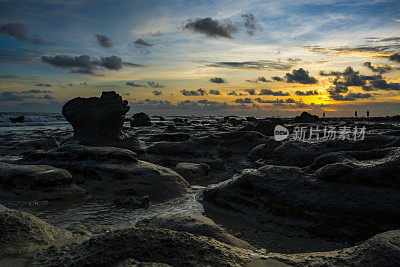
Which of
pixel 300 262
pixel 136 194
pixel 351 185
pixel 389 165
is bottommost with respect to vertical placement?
pixel 136 194

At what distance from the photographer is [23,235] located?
9.57ft

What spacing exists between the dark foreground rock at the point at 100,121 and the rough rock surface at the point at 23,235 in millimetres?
6723

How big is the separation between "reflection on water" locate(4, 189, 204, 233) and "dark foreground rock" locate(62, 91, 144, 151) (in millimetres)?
4976

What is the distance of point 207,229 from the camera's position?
10.7ft

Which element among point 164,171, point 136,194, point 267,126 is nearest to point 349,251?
point 136,194

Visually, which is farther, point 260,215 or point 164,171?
point 164,171

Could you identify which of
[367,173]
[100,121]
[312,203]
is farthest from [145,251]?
[100,121]

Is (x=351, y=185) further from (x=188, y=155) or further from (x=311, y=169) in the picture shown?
(x=188, y=155)

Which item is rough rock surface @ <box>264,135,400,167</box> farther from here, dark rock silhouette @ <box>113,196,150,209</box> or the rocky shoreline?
dark rock silhouette @ <box>113,196,150,209</box>

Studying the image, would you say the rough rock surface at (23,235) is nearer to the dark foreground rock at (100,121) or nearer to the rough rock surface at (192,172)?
the rough rock surface at (192,172)

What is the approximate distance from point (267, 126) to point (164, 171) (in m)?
10.6

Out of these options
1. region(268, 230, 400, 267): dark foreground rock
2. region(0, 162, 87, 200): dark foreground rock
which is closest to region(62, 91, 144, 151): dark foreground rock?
region(0, 162, 87, 200): dark foreground rock

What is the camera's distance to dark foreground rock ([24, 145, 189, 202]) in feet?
19.5

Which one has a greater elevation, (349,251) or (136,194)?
(349,251)
